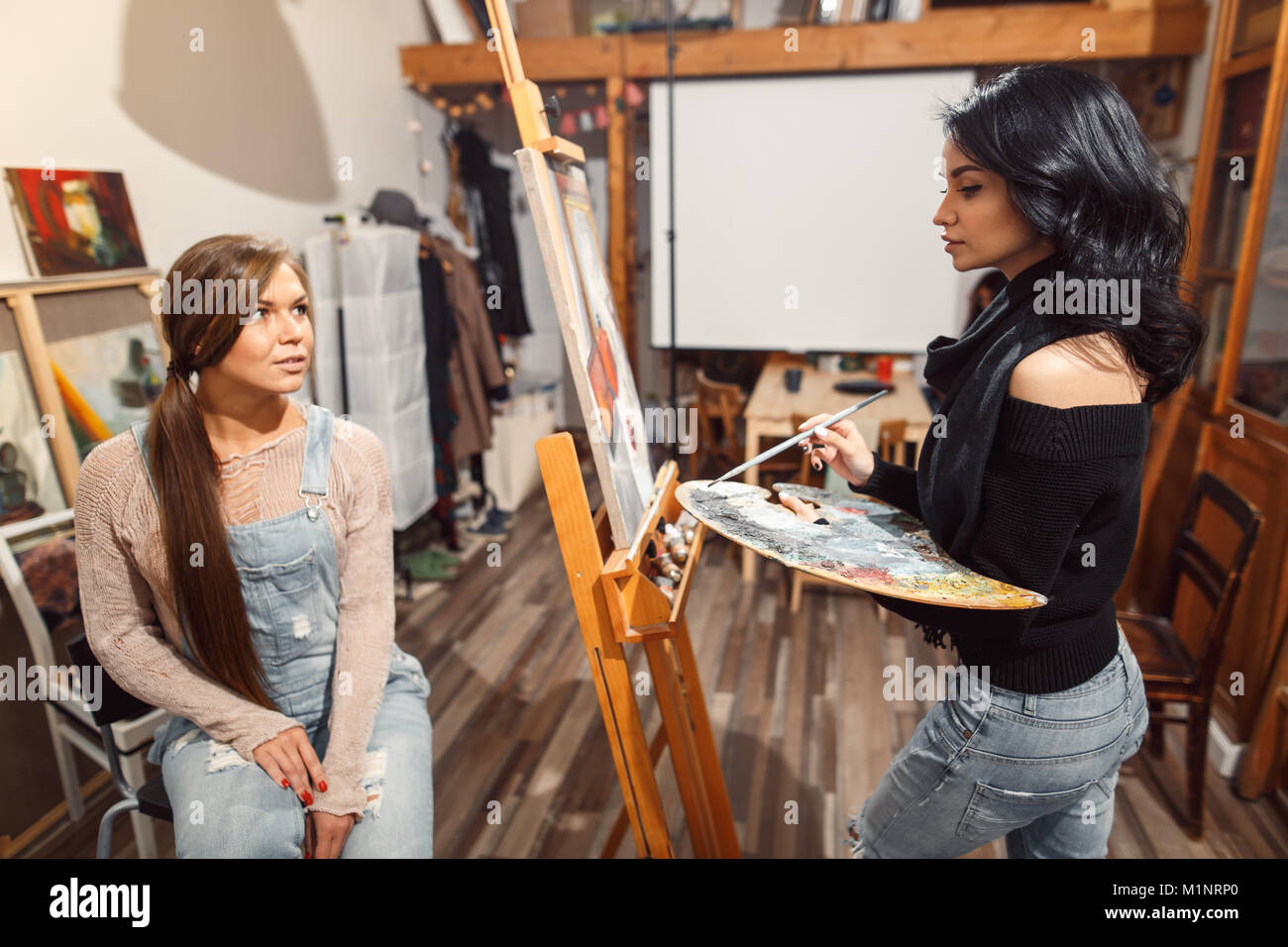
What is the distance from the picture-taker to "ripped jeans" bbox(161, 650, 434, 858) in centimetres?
113

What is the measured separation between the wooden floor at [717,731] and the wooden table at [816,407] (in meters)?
0.49

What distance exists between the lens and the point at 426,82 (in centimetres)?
394

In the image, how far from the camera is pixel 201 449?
1.19 m

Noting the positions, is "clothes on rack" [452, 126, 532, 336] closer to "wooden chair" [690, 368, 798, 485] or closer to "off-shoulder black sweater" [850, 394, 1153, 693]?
"wooden chair" [690, 368, 798, 485]

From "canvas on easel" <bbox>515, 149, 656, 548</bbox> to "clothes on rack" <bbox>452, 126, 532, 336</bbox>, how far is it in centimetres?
285

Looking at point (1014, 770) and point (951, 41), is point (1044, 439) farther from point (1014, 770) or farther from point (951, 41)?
point (951, 41)

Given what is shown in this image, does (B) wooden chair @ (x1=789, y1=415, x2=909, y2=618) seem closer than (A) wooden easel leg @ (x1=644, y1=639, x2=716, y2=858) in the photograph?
No

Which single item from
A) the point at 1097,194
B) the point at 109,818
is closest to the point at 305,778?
the point at 109,818

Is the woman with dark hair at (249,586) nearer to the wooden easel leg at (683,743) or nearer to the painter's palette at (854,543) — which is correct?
the wooden easel leg at (683,743)

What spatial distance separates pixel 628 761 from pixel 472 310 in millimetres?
2443

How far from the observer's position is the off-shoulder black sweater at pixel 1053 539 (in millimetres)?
848

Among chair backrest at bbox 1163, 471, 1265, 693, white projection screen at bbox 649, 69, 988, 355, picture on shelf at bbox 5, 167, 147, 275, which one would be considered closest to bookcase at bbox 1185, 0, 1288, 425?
chair backrest at bbox 1163, 471, 1265, 693

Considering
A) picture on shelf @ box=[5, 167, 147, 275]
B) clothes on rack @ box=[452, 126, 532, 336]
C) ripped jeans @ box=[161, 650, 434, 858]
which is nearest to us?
ripped jeans @ box=[161, 650, 434, 858]
